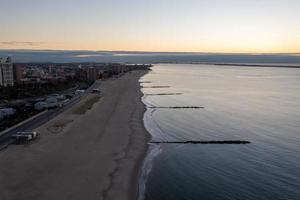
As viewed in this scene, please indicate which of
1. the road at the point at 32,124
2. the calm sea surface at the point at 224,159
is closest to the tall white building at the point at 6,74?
the road at the point at 32,124

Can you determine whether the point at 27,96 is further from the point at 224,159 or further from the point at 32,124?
the point at 224,159

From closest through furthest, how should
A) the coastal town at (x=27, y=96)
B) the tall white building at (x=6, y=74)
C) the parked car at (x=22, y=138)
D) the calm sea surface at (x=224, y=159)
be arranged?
the calm sea surface at (x=224, y=159)
the parked car at (x=22, y=138)
the coastal town at (x=27, y=96)
the tall white building at (x=6, y=74)

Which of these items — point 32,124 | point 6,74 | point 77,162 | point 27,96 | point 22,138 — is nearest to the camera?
point 77,162

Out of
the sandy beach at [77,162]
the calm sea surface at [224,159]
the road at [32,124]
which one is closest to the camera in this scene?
the sandy beach at [77,162]

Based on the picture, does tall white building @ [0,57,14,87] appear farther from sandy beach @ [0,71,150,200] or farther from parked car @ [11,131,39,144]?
parked car @ [11,131,39,144]

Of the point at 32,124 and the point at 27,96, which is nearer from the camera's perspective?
the point at 32,124

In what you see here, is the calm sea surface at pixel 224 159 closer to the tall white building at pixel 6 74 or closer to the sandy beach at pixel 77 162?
the sandy beach at pixel 77 162

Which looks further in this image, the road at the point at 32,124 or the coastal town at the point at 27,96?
the coastal town at the point at 27,96

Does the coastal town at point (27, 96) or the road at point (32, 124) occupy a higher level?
the road at point (32, 124)

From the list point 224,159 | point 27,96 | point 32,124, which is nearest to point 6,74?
point 27,96
